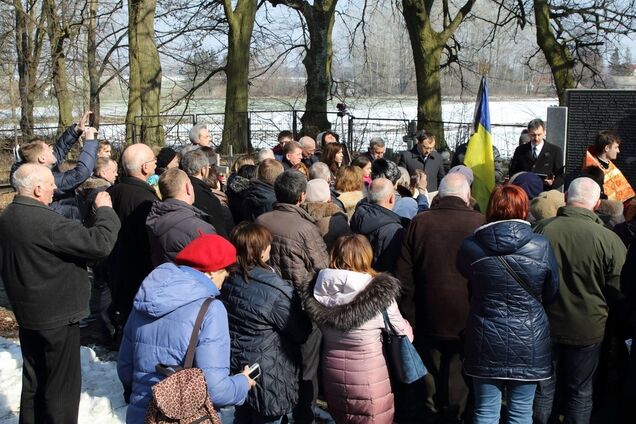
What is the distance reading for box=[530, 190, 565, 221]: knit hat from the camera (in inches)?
222

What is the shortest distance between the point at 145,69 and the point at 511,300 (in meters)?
14.4

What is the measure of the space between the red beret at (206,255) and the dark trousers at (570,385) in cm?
241

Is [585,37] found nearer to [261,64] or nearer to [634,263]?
[261,64]

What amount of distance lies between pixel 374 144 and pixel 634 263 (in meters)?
5.18

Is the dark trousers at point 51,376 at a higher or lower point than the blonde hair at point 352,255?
lower

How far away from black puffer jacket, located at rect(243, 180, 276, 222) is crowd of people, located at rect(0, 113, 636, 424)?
73 centimetres

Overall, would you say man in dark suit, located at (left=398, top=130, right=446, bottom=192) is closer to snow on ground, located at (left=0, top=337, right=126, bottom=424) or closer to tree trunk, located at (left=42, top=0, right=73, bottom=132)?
snow on ground, located at (left=0, top=337, right=126, bottom=424)

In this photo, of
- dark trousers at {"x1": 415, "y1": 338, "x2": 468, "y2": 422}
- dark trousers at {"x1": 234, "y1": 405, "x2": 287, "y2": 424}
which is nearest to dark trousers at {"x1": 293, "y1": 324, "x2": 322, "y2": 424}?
dark trousers at {"x1": 234, "y1": 405, "x2": 287, "y2": 424}

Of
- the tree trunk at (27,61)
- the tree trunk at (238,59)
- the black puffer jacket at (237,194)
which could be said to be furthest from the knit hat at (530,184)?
the tree trunk at (27,61)

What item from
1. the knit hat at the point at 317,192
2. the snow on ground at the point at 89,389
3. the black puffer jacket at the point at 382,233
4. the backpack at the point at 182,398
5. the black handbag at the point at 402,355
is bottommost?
the snow on ground at the point at 89,389

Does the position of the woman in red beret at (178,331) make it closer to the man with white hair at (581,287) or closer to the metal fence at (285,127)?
the man with white hair at (581,287)

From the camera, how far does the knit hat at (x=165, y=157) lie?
7.36 m

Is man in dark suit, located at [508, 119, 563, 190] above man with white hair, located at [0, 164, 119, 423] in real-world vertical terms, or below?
above

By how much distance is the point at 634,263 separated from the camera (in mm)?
4570
